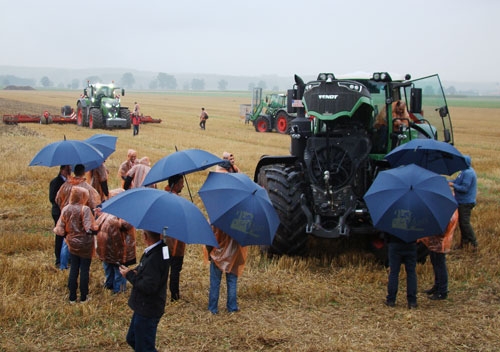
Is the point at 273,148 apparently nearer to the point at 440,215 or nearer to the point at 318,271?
the point at 318,271

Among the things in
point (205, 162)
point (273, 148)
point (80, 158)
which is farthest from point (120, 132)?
point (205, 162)

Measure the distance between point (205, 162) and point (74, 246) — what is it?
171 cm

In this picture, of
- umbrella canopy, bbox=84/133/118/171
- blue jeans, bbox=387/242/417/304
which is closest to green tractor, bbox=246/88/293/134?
umbrella canopy, bbox=84/133/118/171

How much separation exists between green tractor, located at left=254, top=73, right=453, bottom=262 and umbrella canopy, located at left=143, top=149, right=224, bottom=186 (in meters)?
1.88

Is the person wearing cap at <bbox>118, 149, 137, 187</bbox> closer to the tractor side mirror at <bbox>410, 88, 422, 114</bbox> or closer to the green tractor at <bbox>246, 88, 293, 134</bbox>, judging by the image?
the tractor side mirror at <bbox>410, 88, 422, 114</bbox>

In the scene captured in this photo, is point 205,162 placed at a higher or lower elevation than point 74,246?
higher

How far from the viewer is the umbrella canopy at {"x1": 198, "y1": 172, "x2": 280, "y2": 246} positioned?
5.23m

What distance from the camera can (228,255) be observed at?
18.9 ft

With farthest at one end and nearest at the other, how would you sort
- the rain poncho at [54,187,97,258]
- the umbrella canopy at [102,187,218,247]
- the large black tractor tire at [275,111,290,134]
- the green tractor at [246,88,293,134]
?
the green tractor at [246,88,293,134]
the large black tractor tire at [275,111,290,134]
the rain poncho at [54,187,97,258]
the umbrella canopy at [102,187,218,247]

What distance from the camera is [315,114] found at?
769 cm

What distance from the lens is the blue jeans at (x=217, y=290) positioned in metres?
5.85

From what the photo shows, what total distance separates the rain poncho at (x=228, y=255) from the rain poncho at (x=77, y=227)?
4.42ft

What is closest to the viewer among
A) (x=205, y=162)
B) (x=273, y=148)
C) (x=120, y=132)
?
(x=205, y=162)

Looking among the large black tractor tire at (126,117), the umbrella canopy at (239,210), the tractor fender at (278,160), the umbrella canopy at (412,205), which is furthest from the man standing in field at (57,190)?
the large black tractor tire at (126,117)
